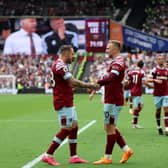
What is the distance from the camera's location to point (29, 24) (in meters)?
49.1

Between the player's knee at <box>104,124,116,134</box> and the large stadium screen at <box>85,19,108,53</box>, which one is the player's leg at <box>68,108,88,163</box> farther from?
the large stadium screen at <box>85,19,108,53</box>

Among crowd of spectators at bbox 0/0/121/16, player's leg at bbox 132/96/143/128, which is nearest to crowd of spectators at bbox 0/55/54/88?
crowd of spectators at bbox 0/0/121/16

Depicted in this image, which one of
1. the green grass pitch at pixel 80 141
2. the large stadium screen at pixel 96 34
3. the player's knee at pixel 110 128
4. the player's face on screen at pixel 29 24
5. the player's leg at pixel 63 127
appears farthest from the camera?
the player's face on screen at pixel 29 24

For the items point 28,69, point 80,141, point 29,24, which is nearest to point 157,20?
point 29,24

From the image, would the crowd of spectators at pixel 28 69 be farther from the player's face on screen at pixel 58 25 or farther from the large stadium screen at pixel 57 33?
the player's face on screen at pixel 58 25

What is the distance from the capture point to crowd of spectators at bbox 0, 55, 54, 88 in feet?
150

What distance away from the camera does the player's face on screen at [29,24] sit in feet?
161

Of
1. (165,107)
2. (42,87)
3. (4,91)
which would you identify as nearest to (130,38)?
(42,87)

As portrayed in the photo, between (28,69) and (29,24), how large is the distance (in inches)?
166

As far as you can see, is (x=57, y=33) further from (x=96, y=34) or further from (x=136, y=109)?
(x=136, y=109)

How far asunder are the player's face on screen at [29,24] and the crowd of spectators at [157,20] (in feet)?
32.8

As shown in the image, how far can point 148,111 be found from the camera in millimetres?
25609

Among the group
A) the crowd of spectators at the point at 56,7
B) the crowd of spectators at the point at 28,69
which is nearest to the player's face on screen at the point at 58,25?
the crowd of spectators at the point at 28,69

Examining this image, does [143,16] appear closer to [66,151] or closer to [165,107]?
[165,107]
